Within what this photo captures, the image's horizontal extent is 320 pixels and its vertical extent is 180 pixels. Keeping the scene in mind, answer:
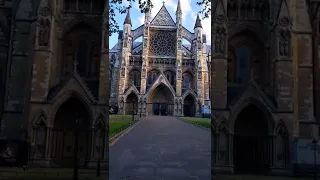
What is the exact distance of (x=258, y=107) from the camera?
10.9m

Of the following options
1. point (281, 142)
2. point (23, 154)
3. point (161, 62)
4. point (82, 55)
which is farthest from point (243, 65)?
point (161, 62)

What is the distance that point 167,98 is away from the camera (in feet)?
107

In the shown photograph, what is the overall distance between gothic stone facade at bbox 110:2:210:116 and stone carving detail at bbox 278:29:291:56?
8.99m

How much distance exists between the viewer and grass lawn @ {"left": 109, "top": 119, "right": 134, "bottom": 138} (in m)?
9.69

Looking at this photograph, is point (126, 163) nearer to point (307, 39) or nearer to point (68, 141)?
point (68, 141)

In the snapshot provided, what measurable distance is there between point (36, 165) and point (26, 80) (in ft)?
10.9

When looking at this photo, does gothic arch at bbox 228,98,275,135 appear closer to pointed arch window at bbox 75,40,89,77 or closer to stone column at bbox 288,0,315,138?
stone column at bbox 288,0,315,138

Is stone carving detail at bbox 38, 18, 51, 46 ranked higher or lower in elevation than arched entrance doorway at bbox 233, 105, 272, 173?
higher

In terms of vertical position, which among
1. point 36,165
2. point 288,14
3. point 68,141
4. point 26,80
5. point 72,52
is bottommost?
point 36,165

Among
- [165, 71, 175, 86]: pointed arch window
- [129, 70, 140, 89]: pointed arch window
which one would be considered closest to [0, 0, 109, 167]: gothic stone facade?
[129, 70, 140, 89]: pointed arch window

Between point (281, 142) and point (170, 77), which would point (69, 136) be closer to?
point (281, 142)

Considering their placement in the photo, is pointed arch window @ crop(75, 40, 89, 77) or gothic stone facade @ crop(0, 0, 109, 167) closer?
gothic stone facade @ crop(0, 0, 109, 167)

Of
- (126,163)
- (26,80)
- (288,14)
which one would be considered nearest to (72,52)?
(26,80)

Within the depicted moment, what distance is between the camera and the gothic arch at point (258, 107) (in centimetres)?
1073
